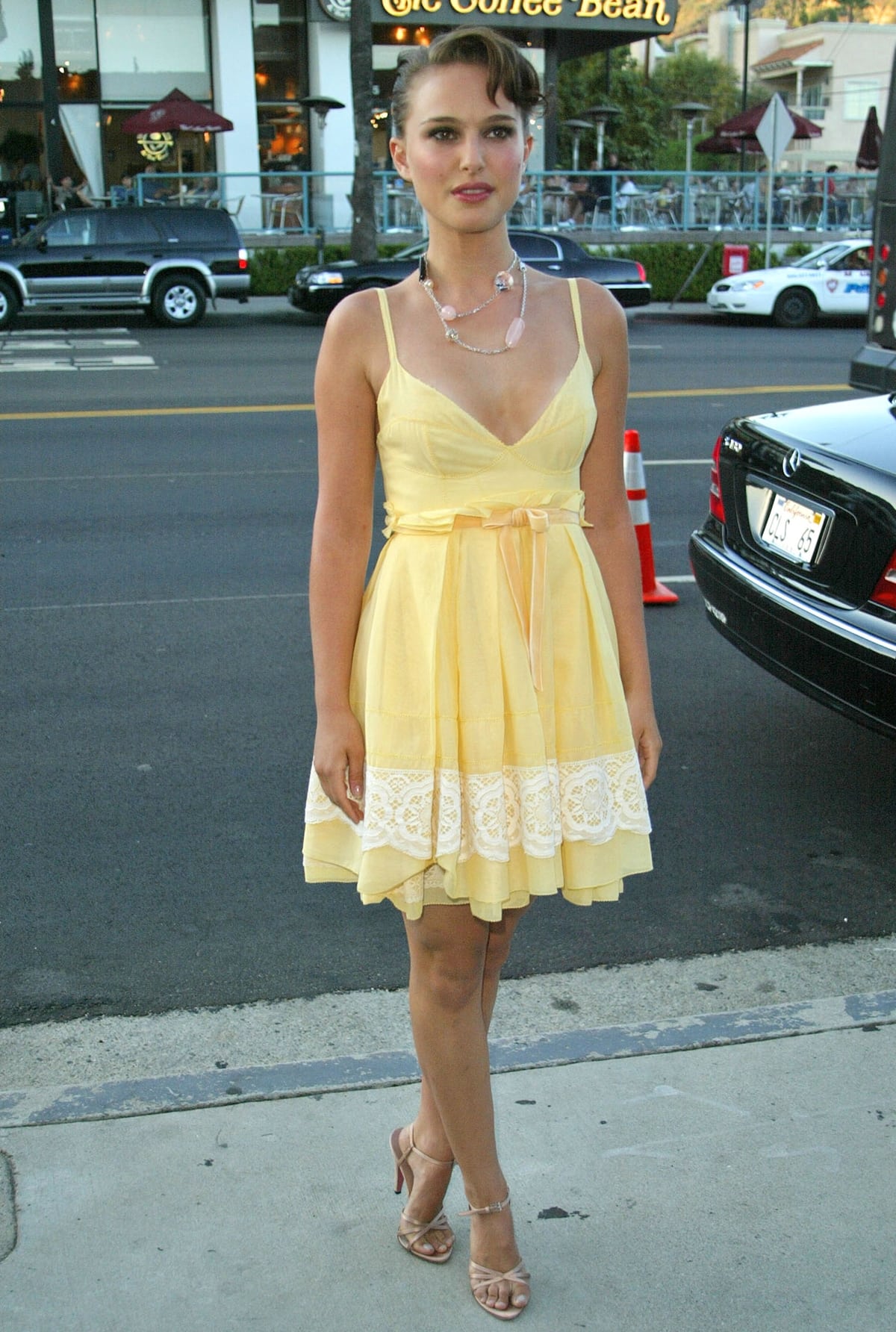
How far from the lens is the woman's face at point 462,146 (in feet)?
7.24

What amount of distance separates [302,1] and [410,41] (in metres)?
2.47

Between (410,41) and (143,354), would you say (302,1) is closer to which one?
(410,41)

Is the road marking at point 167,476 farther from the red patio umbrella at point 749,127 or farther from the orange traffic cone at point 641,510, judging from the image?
the red patio umbrella at point 749,127

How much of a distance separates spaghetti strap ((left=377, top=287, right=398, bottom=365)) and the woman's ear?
236 millimetres

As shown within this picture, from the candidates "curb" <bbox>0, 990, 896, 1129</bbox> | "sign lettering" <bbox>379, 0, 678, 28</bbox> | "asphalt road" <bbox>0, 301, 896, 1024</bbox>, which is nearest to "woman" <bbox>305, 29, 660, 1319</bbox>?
"curb" <bbox>0, 990, 896, 1129</bbox>

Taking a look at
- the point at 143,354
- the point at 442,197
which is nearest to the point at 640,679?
the point at 442,197

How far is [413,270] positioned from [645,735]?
691 inches

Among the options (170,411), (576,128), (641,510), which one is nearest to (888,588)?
(641,510)

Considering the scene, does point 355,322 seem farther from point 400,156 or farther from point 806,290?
point 806,290

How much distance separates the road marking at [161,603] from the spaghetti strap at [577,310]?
15.3ft

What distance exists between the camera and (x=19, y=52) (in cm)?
2822

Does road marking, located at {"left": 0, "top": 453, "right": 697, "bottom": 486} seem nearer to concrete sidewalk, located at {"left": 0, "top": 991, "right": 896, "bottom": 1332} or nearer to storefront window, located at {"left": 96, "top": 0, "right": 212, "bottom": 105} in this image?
concrete sidewalk, located at {"left": 0, "top": 991, "right": 896, "bottom": 1332}

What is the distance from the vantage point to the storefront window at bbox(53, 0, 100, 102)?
28.2 meters

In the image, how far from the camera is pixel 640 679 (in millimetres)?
2494
